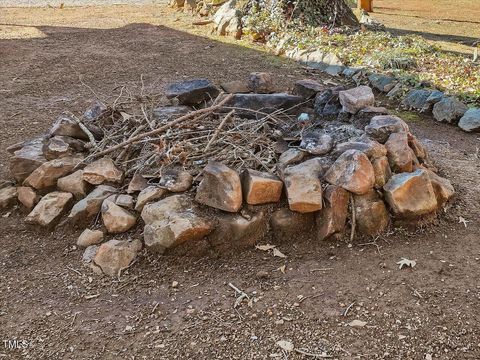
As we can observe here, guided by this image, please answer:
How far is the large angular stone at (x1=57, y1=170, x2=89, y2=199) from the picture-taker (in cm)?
303

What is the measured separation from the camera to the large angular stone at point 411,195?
273 centimetres

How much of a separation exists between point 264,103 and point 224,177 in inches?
42.8

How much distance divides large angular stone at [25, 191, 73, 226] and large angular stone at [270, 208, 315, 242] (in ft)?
4.08

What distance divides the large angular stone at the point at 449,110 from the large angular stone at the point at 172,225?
2.88 metres

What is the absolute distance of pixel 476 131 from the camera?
432 cm

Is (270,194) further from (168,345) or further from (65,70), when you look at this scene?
(65,70)

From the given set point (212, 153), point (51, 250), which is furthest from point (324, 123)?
point (51, 250)

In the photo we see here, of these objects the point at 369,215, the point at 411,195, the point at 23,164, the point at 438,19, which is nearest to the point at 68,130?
the point at 23,164


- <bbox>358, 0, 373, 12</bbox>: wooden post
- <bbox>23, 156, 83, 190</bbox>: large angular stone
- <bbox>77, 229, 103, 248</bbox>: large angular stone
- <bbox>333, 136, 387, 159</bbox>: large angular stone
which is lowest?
<bbox>77, 229, 103, 248</bbox>: large angular stone

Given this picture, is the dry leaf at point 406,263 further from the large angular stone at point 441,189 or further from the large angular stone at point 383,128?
the large angular stone at point 383,128

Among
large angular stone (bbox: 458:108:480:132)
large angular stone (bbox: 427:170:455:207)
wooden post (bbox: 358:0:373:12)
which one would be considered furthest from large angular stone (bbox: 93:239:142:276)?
wooden post (bbox: 358:0:373:12)

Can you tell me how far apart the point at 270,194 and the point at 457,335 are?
3.70 feet

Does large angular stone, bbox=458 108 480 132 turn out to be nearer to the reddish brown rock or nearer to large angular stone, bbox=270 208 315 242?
large angular stone, bbox=270 208 315 242

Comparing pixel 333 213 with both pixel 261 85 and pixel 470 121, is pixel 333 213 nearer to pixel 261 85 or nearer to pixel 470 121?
pixel 261 85
